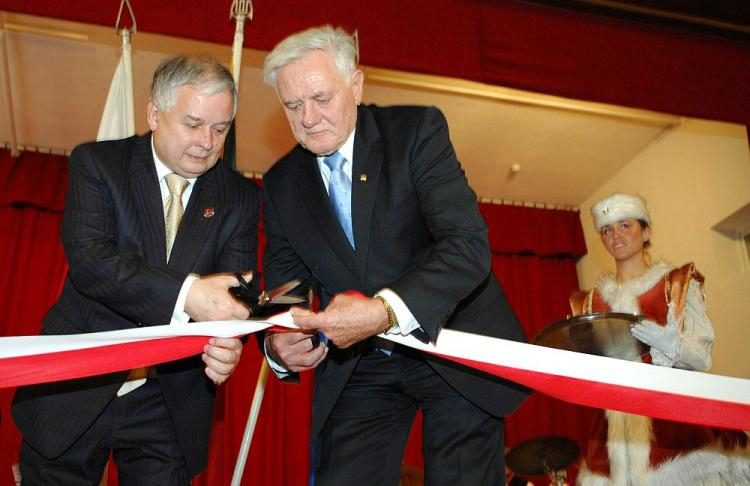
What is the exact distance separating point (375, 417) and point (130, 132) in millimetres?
1780

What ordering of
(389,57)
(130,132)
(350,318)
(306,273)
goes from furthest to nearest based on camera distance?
(389,57) < (130,132) < (306,273) < (350,318)

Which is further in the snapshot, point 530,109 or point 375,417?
point 530,109

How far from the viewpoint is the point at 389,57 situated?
3.87 metres

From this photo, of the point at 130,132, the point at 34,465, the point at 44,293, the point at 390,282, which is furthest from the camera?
the point at 44,293

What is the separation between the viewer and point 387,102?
241 inches

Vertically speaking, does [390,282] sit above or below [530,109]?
below

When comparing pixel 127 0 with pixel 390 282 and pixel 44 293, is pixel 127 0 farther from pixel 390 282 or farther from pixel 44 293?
pixel 44 293

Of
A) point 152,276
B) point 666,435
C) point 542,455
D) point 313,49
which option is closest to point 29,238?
point 542,455

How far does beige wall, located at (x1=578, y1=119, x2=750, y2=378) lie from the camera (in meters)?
5.54

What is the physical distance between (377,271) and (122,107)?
1.82 meters

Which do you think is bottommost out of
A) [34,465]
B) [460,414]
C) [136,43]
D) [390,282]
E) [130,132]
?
[34,465]

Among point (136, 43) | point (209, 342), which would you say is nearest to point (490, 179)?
Result: point (136, 43)

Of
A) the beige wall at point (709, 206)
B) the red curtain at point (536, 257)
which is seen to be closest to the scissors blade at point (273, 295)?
the beige wall at point (709, 206)

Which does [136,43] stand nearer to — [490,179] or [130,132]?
[130,132]
